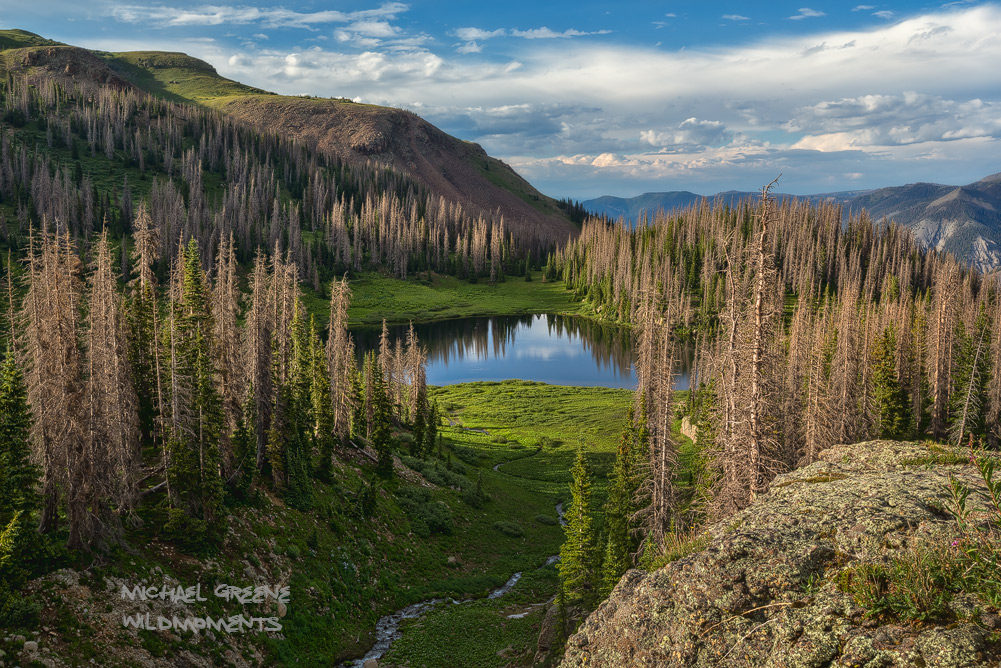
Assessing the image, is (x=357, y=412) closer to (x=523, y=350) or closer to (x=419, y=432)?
(x=419, y=432)

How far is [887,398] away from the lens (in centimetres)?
6944

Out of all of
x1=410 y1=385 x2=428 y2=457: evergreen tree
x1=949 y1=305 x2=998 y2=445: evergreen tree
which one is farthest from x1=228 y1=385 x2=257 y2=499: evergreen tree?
x1=949 y1=305 x2=998 y2=445: evergreen tree

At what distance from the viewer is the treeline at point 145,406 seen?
23734 millimetres

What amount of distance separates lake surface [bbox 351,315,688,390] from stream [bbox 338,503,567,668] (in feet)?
212

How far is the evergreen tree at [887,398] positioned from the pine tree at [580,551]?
53.4 m

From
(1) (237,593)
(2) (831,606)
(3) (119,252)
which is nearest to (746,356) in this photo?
(2) (831,606)

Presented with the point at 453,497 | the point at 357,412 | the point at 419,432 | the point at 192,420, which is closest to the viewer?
the point at 192,420

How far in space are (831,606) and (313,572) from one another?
101ft

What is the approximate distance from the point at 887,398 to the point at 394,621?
211 feet

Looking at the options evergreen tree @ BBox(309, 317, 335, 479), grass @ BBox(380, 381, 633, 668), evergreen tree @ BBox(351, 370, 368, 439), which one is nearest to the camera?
grass @ BBox(380, 381, 633, 668)

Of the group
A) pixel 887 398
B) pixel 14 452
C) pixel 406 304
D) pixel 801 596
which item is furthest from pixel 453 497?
pixel 406 304

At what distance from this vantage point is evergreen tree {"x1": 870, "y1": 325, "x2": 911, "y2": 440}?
6831 cm

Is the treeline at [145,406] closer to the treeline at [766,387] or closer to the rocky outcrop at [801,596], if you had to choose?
the treeline at [766,387]

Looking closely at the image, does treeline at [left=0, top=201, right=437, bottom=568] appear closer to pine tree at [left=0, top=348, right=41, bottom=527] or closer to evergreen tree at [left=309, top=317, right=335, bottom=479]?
pine tree at [left=0, top=348, right=41, bottom=527]
